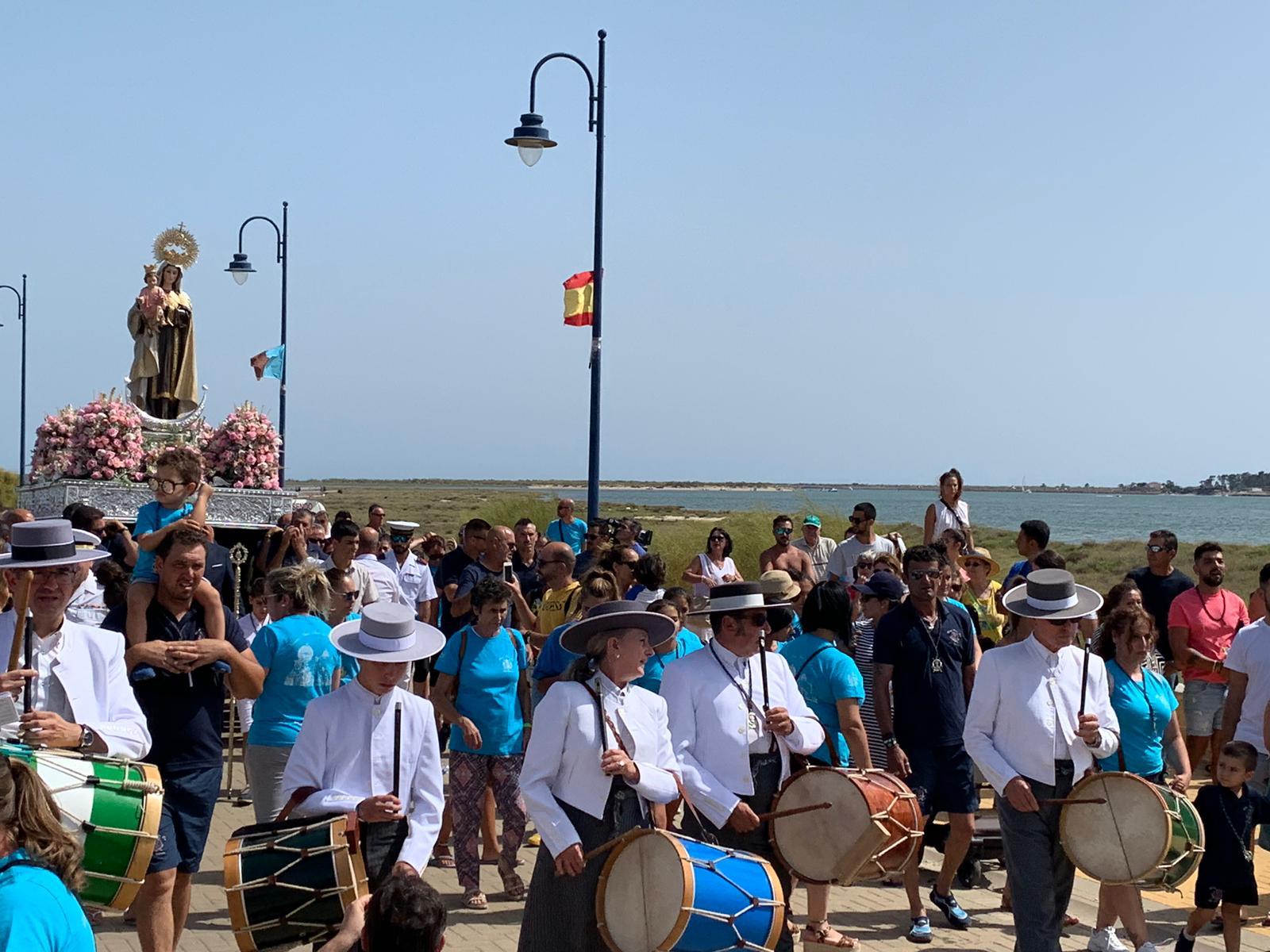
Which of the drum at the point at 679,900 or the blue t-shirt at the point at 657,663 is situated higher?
the blue t-shirt at the point at 657,663

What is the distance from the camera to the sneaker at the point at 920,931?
8.78m

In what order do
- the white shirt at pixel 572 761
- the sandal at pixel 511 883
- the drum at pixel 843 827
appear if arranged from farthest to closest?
the sandal at pixel 511 883 → the drum at pixel 843 827 → the white shirt at pixel 572 761

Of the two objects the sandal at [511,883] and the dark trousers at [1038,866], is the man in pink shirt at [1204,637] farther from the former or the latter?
the sandal at [511,883]

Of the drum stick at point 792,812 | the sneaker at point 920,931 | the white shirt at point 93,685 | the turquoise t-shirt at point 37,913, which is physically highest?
the white shirt at point 93,685

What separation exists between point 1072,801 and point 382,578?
731cm

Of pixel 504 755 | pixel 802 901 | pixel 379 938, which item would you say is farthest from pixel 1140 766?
pixel 379 938

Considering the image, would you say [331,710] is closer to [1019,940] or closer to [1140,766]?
[1019,940]

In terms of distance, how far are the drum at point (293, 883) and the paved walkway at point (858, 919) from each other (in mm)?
2991

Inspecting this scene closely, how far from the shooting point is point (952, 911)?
30.1 ft

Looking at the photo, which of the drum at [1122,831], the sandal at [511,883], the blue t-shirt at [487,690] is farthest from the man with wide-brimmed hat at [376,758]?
the sandal at [511,883]

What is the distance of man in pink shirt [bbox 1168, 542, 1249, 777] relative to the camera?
40.2 feet

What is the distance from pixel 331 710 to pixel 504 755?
3916mm

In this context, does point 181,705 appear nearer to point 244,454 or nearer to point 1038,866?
point 1038,866

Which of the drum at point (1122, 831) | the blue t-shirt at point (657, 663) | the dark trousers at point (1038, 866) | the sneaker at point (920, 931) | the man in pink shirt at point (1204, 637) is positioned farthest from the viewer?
the man in pink shirt at point (1204, 637)
